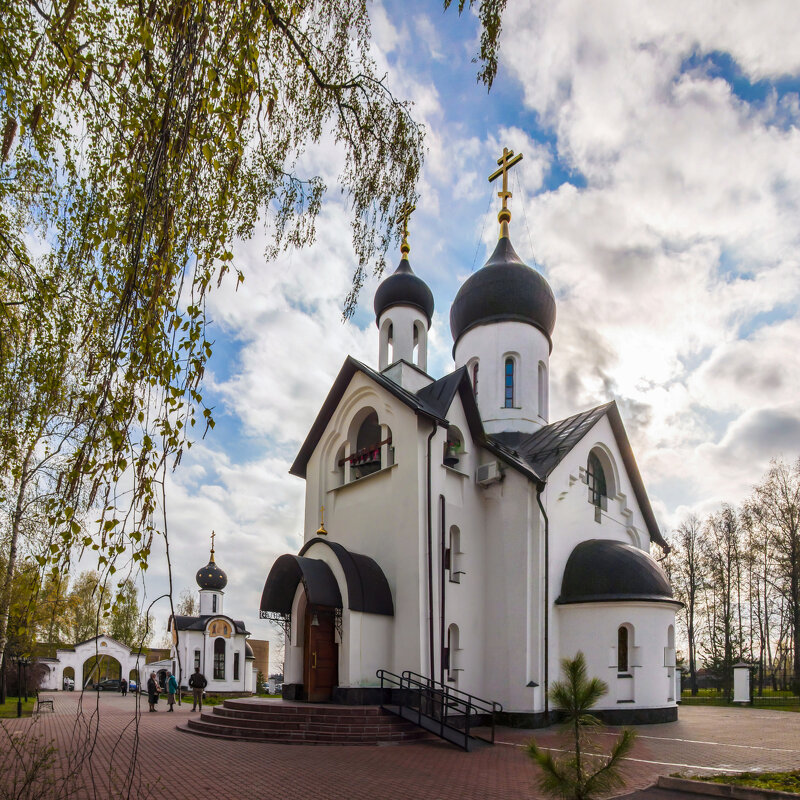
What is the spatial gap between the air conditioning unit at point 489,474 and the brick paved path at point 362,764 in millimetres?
5113

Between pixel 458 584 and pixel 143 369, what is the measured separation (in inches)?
456

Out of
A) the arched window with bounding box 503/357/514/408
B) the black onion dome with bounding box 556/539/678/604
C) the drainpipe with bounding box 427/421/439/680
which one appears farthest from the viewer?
the arched window with bounding box 503/357/514/408

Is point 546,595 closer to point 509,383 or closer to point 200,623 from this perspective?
point 509,383

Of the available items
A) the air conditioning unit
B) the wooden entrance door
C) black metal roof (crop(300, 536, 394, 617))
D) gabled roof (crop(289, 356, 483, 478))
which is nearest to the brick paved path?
the wooden entrance door

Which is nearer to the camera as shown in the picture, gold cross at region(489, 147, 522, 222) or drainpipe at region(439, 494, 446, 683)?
drainpipe at region(439, 494, 446, 683)

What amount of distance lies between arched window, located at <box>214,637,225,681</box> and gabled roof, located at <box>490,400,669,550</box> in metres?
24.6

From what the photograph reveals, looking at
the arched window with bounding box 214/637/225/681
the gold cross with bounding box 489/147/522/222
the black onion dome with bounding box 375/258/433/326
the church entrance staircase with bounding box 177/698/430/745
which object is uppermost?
the gold cross with bounding box 489/147/522/222

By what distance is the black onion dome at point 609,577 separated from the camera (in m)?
15.0

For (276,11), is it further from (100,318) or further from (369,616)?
(369,616)

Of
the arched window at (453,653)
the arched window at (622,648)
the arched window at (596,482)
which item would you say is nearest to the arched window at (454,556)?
the arched window at (453,653)

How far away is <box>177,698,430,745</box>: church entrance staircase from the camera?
36.6 feet

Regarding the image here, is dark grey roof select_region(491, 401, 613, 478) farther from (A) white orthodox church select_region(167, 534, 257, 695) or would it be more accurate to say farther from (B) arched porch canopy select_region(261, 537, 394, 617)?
(A) white orthodox church select_region(167, 534, 257, 695)

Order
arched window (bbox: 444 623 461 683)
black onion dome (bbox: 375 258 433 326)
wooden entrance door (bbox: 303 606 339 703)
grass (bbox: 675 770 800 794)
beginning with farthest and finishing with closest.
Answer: black onion dome (bbox: 375 258 433 326)
arched window (bbox: 444 623 461 683)
wooden entrance door (bbox: 303 606 339 703)
grass (bbox: 675 770 800 794)

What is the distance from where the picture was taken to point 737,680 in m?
23.0
